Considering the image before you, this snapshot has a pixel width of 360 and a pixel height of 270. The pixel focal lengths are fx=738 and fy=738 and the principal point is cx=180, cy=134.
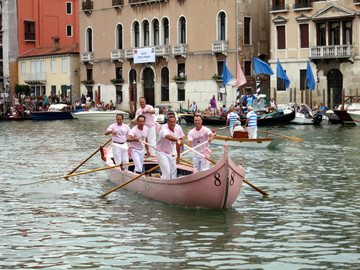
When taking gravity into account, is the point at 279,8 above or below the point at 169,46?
above

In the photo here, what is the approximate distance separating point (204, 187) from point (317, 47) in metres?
32.1

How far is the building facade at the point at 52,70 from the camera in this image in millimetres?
59000

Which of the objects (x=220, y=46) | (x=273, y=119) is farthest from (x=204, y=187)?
(x=220, y=46)

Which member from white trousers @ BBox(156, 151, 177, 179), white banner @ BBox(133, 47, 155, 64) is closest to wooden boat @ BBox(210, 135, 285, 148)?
white trousers @ BBox(156, 151, 177, 179)

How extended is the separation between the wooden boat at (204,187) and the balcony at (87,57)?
43698 millimetres

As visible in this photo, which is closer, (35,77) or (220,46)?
Answer: (220,46)

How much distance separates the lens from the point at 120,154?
16.0 meters

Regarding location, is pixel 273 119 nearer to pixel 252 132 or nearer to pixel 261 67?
pixel 261 67

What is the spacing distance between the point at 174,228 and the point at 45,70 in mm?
51570

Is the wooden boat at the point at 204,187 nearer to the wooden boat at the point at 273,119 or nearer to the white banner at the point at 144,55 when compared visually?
the wooden boat at the point at 273,119

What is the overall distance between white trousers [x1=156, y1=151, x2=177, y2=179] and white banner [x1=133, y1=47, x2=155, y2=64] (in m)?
38.0

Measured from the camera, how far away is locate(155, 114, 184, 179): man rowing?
43.0 feet

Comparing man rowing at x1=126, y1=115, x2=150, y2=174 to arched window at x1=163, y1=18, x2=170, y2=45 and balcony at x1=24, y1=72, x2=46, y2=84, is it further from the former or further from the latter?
balcony at x1=24, y1=72, x2=46, y2=84

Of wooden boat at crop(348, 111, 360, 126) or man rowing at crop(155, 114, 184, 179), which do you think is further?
wooden boat at crop(348, 111, 360, 126)
